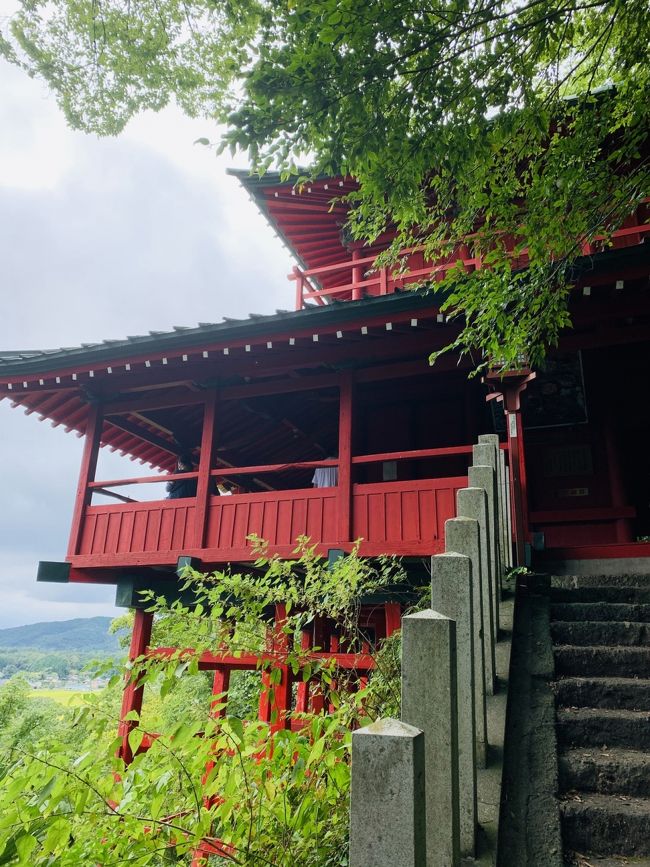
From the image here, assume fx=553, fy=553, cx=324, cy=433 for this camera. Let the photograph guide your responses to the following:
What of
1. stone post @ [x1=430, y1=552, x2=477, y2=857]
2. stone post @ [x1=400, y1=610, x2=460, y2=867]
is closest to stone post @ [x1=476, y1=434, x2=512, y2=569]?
stone post @ [x1=430, y1=552, x2=477, y2=857]

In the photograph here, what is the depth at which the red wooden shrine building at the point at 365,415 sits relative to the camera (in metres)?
6.20

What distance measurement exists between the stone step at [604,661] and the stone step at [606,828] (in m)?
0.89

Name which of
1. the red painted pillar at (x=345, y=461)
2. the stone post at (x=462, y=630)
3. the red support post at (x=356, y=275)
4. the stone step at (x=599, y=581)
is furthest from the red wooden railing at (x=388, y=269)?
the stone post at (x=462, y=630)

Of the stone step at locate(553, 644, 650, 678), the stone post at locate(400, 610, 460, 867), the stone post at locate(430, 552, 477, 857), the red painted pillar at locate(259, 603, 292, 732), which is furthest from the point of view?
the stone step at locate(553, 644, 650, 678)

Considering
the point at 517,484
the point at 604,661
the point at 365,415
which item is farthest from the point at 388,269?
the point at 604,661

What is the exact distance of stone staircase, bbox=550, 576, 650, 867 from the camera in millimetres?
2006

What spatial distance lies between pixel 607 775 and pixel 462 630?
44.7 inches

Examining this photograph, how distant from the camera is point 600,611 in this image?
11.5 ft

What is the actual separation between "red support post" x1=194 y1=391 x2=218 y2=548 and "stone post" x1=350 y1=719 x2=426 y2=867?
246 inches

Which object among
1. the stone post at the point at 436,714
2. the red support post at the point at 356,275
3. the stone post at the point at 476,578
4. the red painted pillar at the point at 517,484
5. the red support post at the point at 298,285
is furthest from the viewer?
the red support post at the point at 298,285

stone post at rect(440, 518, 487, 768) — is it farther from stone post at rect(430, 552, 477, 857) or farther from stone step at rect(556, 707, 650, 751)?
stone step at rect(556, 707, 650, 751)

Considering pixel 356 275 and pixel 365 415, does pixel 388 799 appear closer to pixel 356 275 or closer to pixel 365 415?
pixel 365 415

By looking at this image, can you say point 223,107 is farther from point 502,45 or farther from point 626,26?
point 626,26

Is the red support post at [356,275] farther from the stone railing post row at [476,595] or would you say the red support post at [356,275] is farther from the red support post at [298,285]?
the stone railing post row at [476,595]
